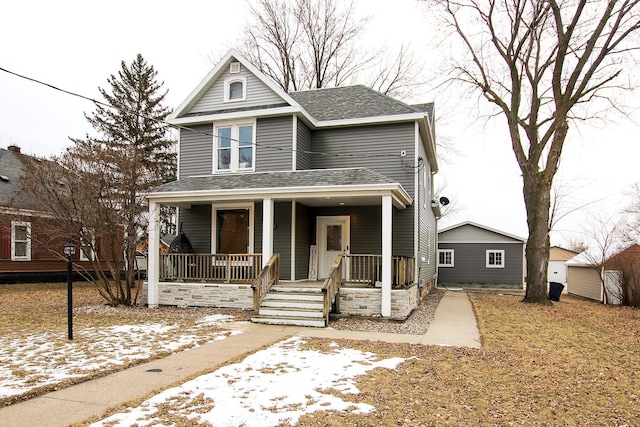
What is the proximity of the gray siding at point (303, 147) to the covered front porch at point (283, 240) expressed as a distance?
1016 millimetres

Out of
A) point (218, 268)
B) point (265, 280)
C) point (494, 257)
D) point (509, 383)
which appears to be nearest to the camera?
point (509, 383)

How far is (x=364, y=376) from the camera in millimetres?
6137

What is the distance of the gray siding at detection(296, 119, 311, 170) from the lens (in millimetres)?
14094

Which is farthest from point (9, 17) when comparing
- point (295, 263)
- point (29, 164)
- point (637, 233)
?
point (637, 233)

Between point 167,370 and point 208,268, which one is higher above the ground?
point 208,268

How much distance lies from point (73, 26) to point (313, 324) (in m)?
8.57

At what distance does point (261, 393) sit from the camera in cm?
538

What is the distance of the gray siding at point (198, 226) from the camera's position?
14680mm

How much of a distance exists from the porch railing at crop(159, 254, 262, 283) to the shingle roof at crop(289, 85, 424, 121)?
5.43 meters

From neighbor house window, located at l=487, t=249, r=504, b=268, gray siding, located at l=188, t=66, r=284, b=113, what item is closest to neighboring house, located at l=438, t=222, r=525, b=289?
neighbor house window, located at l=487, t=249, r=504, b=268

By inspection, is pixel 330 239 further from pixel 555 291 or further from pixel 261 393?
pixel 555 291

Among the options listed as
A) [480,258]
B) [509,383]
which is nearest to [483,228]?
[480,258]

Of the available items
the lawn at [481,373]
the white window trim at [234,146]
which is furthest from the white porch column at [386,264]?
the white window trim at [234,146]

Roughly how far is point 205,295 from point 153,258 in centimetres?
190
